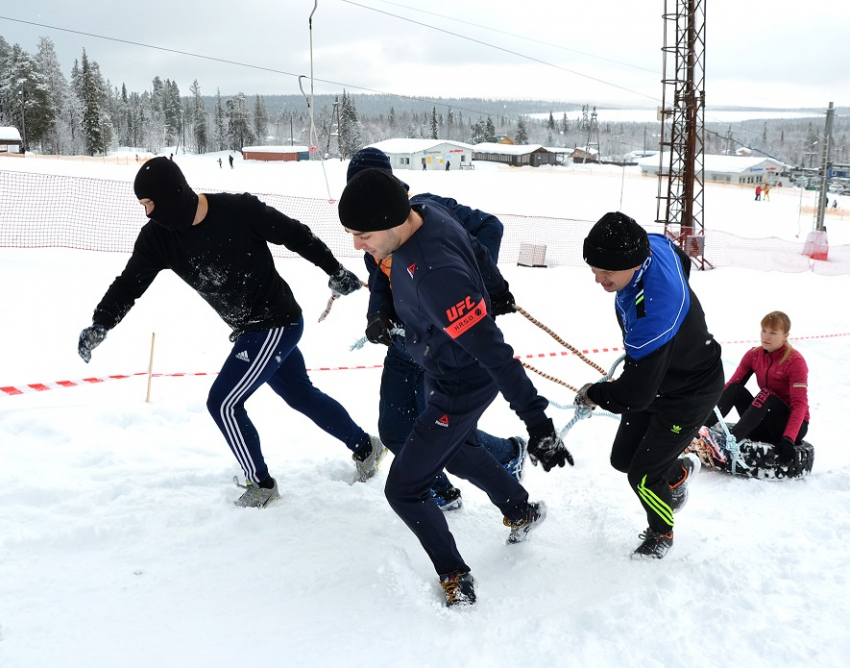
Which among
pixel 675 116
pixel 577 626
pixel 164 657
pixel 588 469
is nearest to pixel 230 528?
pixel 164 657

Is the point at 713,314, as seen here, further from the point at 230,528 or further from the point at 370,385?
→ the point at 230,528

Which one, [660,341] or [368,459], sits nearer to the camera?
[660,341]

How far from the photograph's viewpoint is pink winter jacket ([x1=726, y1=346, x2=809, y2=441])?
4.44 metres

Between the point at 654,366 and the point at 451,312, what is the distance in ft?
3.27

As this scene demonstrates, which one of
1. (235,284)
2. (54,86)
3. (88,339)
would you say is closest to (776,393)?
(235,284)

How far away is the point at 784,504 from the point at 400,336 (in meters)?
2.61

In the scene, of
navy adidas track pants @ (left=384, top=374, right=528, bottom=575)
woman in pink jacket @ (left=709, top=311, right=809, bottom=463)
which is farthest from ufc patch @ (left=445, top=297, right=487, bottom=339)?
woman in pink jacket @ (left=709, top=311, right=809, bottom=463)

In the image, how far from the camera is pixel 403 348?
345cm

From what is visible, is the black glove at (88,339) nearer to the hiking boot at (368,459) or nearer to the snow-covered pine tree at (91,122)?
the hiking boot at (368,459)

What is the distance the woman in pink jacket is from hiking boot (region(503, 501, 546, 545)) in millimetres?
1742

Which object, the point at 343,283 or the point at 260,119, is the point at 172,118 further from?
the point at 343,283

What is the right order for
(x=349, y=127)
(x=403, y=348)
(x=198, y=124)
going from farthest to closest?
(x=198, y=124) → (x=349, y=127) → (x=403, y=348)

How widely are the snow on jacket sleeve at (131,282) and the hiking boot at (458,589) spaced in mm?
2092

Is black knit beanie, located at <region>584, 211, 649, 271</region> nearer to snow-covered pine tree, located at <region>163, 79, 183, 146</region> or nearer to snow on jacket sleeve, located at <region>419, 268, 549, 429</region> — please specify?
snow on jacket sleeve, located at <region>419, 268, 549, 429</region>
